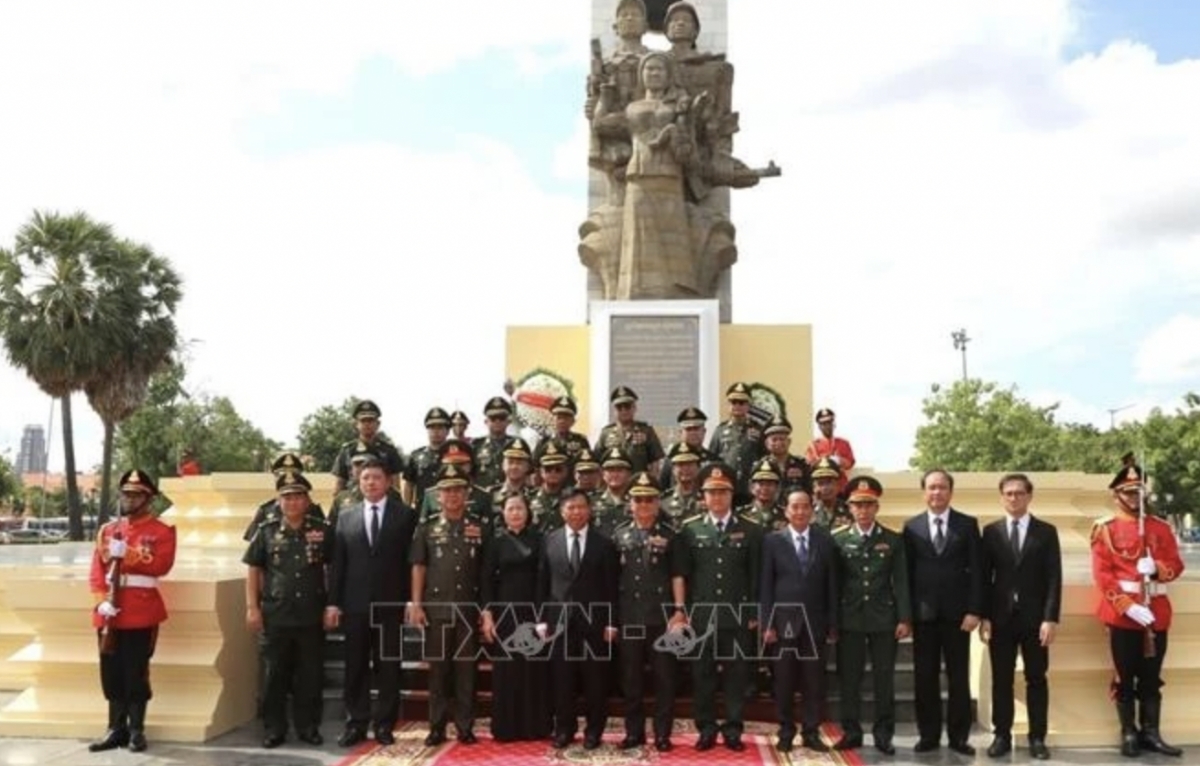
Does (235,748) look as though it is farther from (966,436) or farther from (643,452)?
(966,436)

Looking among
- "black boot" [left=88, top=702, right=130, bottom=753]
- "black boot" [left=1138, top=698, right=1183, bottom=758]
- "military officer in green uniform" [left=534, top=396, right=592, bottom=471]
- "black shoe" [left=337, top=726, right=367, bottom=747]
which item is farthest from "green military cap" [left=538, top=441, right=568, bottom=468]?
"black boot" [left=1138, top=698, right=1183, bottom=758]

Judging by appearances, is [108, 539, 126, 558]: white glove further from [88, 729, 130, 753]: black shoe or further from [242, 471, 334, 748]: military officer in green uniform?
[88, 729, 130, 753]: black shoe

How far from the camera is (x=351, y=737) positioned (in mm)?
5875

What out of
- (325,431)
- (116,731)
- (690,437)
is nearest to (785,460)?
(690,437)

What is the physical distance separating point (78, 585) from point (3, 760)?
3.35 ft

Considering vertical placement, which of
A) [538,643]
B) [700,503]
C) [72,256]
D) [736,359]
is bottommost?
[538,643]

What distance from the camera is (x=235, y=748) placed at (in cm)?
587

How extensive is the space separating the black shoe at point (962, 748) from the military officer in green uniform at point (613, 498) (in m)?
2.07

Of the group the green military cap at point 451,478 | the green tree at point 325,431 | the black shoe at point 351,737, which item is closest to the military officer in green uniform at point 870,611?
the green military cap at point 451,478

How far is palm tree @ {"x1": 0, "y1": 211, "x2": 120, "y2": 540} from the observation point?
65.9 ft

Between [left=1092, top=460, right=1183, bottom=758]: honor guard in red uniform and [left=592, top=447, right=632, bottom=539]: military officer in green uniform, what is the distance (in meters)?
2.52

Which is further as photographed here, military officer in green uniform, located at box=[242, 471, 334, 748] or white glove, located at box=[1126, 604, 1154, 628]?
military officer in green uniform, located at box=[242, 471, 334, 748]

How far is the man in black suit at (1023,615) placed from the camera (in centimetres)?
573

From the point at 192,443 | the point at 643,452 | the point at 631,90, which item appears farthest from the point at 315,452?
the point at 643,452
